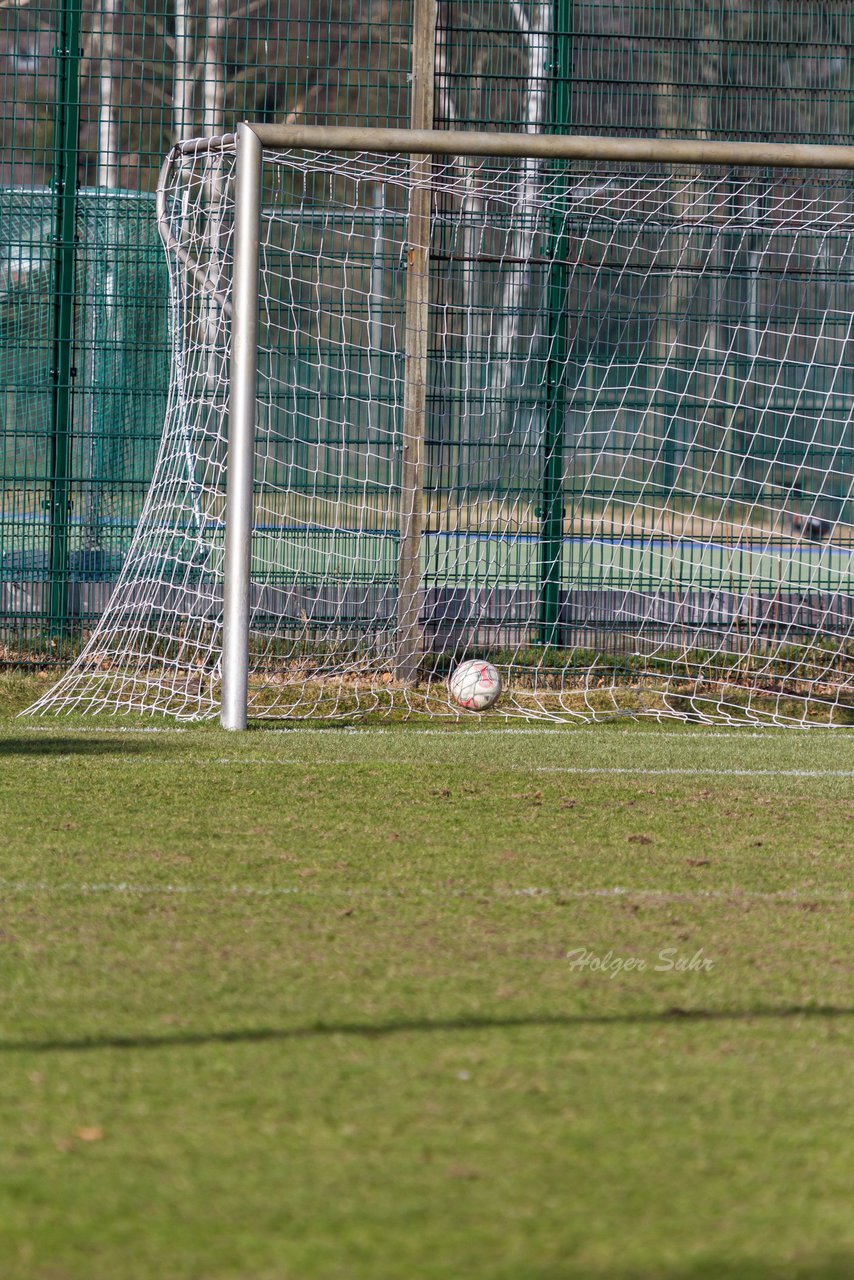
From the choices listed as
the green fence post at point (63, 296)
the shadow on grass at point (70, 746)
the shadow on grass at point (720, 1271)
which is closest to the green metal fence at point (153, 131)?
the green fence post at point (63, 296)

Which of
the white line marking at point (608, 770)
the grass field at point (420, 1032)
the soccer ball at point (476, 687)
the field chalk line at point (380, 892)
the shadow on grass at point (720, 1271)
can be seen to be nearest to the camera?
the shadow on grass at point (720, 1271)

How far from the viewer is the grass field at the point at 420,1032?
198cm

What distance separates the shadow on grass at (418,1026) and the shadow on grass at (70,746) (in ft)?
10.4

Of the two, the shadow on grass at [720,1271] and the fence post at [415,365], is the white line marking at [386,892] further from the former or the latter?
the fence post at [415,365]

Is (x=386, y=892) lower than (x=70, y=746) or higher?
higher

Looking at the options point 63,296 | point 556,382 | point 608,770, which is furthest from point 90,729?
point 556,382

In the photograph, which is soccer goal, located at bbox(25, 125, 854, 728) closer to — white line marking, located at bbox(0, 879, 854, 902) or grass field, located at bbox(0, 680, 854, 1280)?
grass field, located at bbox(0, 680, 854, 1280)

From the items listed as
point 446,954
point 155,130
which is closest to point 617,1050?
point 446,954

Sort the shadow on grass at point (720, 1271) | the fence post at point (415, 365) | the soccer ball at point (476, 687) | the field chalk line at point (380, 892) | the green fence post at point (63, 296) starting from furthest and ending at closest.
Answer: the green fence post at point (63, 296) < the fence post at point (415, 365) < the soccer ball at point (476, 687) < the field chalk line at point (380, 892) < the shadow on grass at point (720, 1271)

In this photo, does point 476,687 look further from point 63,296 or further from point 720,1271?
point 720,1271

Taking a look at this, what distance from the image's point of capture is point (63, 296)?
26.4 feet

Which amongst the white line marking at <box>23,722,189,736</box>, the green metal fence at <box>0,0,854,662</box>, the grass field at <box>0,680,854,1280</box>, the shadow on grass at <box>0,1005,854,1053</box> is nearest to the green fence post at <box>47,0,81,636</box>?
the green metal fence at <box>0,0,854,662</box>

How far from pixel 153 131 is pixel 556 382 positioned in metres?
2.91

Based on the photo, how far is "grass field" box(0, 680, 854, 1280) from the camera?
1979mm
